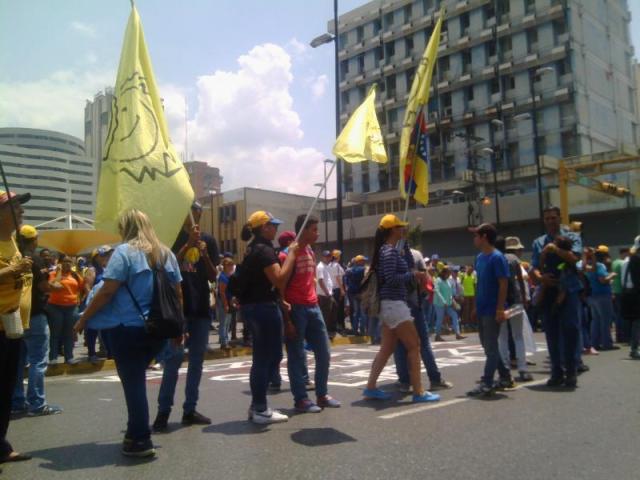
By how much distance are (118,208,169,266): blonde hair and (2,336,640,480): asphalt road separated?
145 centimetres

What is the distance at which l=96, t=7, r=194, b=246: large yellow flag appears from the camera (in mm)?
4816

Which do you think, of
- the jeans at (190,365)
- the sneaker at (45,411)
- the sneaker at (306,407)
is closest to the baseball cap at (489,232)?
the sneaker at (306,407)

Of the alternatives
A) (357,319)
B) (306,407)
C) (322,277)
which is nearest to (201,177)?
(357,319)

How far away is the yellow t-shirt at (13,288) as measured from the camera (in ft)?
13.9

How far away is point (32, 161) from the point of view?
25.0 metres

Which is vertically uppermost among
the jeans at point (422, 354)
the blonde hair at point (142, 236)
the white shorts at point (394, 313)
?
the blonde hair at point (142, 236)

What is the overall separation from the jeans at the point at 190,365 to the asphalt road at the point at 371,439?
26 cm

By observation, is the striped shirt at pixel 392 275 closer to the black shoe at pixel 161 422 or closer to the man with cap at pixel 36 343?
the black shoe at pixel 161 422

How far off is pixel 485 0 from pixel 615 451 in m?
52.4

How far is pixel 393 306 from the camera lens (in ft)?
19.8

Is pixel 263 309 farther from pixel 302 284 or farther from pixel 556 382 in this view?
pixel 556 382

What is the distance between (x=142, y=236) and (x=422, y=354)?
3.85 meters

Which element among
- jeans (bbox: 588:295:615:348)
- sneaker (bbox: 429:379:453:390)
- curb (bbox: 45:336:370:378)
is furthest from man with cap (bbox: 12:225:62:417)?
jeans (bbox: 588:295:615:348)

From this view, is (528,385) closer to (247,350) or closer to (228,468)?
(228,468)
